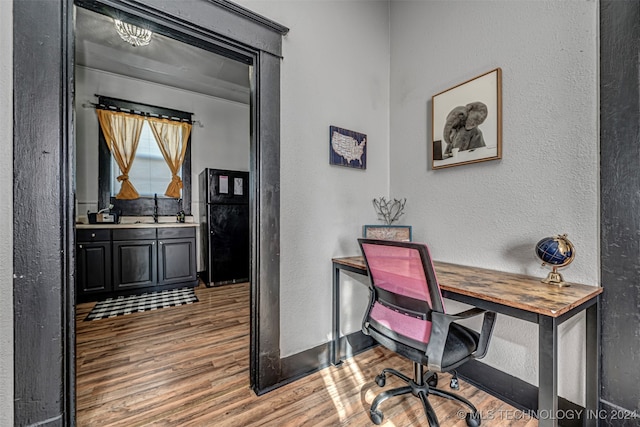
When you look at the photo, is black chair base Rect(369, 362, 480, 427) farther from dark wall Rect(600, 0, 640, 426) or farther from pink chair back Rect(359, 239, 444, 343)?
dark wall Rect(600, 0, 640, 426)

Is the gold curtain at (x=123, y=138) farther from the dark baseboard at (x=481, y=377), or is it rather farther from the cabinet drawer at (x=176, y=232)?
the dark baseboard at (x=481, y=377)

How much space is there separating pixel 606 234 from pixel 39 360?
2574mm

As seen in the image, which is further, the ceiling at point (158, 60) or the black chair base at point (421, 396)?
the ceiling at point (158, 60)

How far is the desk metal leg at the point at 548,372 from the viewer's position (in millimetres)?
987

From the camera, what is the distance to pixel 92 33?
2.92m

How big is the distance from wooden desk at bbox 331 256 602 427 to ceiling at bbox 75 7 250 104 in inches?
119

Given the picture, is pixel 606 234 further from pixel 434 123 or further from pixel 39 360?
pixel 39 360

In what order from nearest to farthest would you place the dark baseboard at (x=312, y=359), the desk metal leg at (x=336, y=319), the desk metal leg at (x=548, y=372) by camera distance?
1. the desk metal leg at (x=548, y=372)
2. the dark baseboard at (x=312, y=359)
3. the desk metal leg at (x=336, y=319)

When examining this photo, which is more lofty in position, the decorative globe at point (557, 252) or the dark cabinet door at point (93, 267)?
the decorative globe at point (557, 252)

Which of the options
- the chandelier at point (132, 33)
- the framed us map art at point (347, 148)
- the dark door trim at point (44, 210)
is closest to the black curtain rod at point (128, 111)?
the chandelier at point (132, 33)

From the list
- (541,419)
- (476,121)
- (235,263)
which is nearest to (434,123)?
(476,121)

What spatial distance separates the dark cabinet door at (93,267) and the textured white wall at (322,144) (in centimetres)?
272

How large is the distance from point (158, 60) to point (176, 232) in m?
2.19

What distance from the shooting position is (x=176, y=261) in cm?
368
